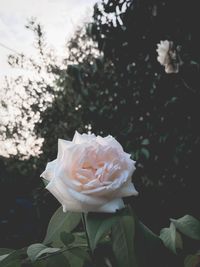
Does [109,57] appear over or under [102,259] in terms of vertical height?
over

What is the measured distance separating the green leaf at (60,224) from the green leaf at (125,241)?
0.36ft

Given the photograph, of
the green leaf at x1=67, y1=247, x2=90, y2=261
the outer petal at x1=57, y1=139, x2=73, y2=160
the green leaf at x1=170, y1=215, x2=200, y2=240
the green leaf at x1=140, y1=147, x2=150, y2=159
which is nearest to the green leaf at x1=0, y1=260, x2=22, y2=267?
the green leaf at x1=67, y1=247, x2=90, y2=261

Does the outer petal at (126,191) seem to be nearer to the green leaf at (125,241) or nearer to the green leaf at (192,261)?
the green leaf at (125,241)

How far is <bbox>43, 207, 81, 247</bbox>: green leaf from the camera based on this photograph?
635 mm

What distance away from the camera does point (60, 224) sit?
0.64 metres

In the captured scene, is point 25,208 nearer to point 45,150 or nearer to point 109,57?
point 45,150

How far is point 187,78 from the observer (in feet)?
8.11

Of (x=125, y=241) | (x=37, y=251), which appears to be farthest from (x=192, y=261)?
(x=37, y=251)

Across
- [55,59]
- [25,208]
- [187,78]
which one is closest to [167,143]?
[187,78]

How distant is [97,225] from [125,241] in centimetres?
5

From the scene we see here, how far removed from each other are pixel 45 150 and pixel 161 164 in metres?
4.38

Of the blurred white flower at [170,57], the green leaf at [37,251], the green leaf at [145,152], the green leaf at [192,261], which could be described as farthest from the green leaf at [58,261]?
the green leaf at [145,152]

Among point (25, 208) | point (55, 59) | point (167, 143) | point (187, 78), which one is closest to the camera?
point (187, 78)

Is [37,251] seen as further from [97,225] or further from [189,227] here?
[189,227]
